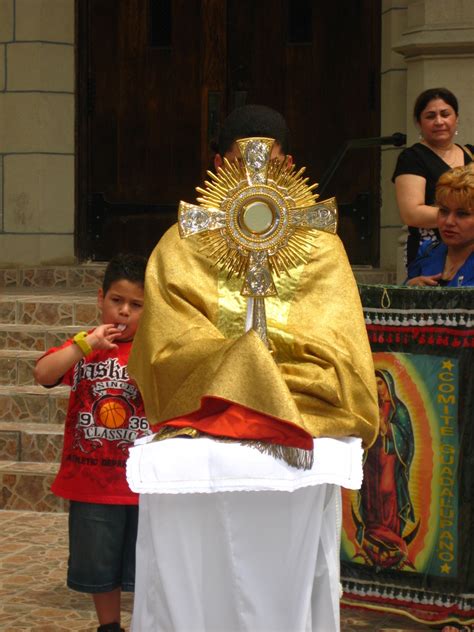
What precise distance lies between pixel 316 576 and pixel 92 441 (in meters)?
1.09

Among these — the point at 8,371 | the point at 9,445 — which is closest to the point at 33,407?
the point at 9,445

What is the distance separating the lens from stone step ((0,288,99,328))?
25.5ft

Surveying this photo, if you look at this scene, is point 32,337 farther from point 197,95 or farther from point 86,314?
point 197,95

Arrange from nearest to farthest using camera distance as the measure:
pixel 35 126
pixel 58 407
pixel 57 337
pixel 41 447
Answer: pixel 41 447 < pixel 58 407 < pixel 57 337 < pixel 35 126

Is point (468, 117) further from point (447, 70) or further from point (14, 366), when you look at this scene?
point (14, 366)

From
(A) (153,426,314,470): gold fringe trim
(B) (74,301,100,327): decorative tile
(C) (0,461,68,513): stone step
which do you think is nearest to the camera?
(A) (153,426,314,470): gold fringe trim

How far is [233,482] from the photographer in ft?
10.4

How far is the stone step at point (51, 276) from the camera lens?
912cm

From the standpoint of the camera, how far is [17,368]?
7312mm

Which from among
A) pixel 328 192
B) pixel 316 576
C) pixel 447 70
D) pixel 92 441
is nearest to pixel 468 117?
pixel 447 70

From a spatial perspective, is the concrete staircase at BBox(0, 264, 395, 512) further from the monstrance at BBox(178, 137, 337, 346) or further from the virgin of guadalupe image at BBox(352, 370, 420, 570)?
the monstrance at BBox(178, 137, 337, 346)

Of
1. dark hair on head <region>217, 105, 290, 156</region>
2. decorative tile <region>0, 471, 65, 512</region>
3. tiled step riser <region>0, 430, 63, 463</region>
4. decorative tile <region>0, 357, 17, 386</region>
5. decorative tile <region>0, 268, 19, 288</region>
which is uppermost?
dark hair on head <region>217, 105, 290, 156</region>

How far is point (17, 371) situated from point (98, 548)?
3186 mm

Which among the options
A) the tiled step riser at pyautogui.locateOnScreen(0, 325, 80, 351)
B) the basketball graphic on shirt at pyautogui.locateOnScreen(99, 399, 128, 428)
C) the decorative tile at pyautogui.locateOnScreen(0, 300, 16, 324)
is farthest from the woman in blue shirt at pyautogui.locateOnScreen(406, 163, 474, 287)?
the decorative tile at pyautogui.locateOnScreen(0, 300, 16, 324)
